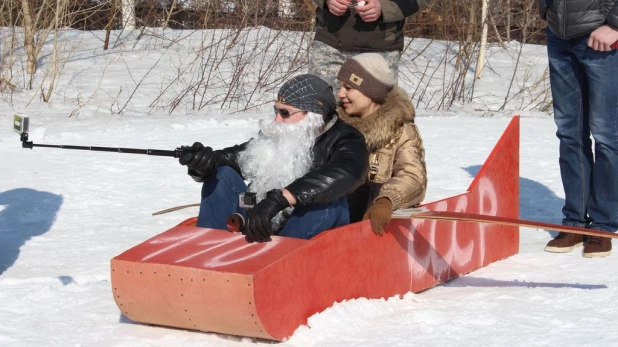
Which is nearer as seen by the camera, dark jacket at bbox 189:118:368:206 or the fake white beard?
dark jacket at bbox 189:118:368:206

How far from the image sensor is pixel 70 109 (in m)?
9.80

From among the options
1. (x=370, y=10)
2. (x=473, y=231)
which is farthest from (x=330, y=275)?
(x=370, y=10)

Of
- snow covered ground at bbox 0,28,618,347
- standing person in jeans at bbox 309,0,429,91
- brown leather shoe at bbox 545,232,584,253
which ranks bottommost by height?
snow covered ground at bbox 0,28,618,347

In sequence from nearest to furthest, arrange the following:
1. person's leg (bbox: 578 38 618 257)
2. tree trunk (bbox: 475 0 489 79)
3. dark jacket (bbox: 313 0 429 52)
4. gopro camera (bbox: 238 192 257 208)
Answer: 1. gopro camera (bbox: 238 192 257 208)
2. person's leg (bbox: 578 38 618 257)
3. dark jacket (bbox: 313 0 429 52)
4. tree trunk (bbox: 475 0 489 79)

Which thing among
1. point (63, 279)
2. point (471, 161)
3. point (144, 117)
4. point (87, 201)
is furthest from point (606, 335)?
point (144, 117)

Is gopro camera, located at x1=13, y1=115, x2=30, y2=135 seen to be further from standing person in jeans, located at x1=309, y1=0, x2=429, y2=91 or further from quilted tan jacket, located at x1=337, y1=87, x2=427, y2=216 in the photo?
standing person in jeans, located at x1=309, y1=0, x2=429, y2=91

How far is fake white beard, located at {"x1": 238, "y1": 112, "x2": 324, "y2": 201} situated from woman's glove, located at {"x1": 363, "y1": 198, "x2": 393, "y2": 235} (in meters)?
0.30

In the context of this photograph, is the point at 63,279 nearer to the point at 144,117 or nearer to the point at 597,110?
the point at 597,110

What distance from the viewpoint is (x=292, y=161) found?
12.5 feet

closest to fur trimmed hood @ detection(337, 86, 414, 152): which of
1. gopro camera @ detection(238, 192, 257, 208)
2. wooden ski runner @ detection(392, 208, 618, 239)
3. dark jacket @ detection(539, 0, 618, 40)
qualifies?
wooden ski runner @ detection(392, 208, 618, 239)

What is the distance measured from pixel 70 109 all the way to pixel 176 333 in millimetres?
6675

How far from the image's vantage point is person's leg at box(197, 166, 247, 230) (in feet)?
12.5

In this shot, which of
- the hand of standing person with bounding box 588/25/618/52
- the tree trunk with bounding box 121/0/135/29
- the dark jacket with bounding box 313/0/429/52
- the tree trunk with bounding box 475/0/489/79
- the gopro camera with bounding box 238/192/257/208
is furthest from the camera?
the tree trunk with bounding box 121/0/135/29

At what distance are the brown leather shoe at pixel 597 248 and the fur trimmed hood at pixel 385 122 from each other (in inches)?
46.3
